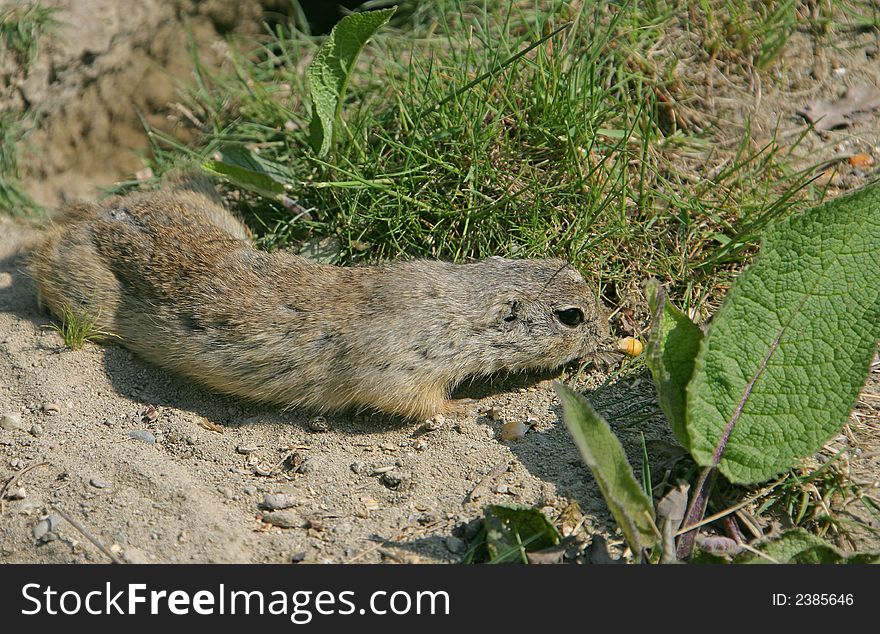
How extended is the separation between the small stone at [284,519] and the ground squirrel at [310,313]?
0.74m

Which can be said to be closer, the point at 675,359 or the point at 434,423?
the point at 675,359

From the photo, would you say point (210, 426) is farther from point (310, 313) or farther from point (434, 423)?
point (434, 423)

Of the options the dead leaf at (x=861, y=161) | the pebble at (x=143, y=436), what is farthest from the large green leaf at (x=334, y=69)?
the dead leaf at (x=861, y=161)

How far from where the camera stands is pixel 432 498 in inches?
156

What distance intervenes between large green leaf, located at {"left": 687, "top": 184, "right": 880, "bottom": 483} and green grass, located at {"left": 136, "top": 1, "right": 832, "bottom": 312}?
1.11 metres

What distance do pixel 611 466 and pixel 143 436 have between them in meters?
2.33

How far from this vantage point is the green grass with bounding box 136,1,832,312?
4.93 m

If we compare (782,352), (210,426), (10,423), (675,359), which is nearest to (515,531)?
(675,359)

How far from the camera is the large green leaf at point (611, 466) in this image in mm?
3281

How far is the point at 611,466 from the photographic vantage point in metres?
3.30

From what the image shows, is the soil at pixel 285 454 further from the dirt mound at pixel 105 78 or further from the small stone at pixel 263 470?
the dirt mound at pixel 105 78

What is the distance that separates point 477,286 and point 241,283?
1.21 m

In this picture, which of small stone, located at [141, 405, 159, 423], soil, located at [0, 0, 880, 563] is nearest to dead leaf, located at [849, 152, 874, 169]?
soil, located at [0, 0, 880, 563]
